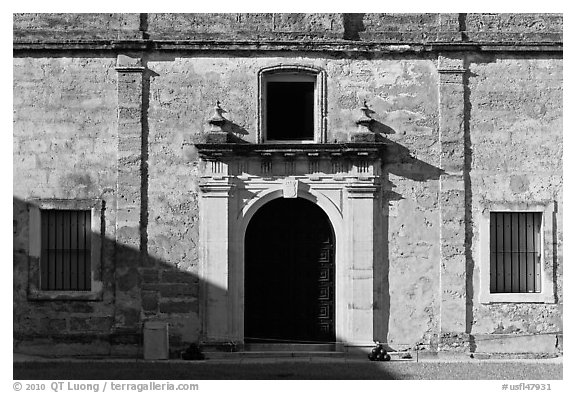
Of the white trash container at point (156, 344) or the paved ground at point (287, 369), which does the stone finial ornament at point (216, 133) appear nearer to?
the white trash container at point (156, 344)

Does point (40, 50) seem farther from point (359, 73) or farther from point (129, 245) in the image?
point (359, 73)

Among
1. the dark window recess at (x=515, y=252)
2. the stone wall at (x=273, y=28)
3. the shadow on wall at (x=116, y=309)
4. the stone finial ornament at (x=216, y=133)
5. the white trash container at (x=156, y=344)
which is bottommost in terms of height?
the white trash container at (x=156, y=344)

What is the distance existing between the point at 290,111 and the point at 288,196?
148cm

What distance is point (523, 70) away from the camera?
19.3 m

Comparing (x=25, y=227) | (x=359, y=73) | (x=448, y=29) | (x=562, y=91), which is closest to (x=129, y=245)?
(x=25, y=227)

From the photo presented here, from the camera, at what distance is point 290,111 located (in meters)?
19.4

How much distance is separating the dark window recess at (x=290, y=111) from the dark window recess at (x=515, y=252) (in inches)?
137

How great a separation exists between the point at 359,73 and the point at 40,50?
5.29 metres

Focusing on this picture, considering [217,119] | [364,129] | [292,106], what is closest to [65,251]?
[217,119]

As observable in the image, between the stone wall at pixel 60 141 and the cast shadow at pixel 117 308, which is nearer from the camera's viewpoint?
the cast shadow at pixel 117 308

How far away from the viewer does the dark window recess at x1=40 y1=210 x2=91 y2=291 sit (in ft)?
63.2

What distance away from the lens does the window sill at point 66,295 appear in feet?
62.4

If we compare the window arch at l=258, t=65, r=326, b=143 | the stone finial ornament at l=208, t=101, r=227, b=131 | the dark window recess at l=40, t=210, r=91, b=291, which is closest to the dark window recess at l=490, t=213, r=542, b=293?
the window arch at l=258, t=65, r=326, b=143

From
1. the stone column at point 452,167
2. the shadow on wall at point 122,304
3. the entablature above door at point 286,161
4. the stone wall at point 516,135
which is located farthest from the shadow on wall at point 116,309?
the stone wall at point 516,135
